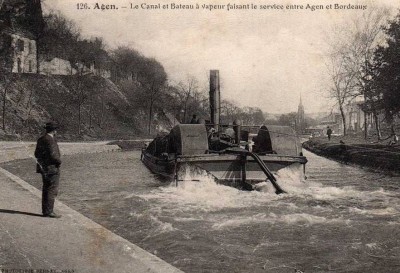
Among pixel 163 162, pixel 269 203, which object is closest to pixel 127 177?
pixel 163 162

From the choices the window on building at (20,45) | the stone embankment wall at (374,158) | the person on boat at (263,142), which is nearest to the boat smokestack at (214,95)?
the person on boat at (263,142)

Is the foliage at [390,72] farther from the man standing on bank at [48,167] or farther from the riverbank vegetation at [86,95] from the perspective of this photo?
the man standing on bank at [48,167]

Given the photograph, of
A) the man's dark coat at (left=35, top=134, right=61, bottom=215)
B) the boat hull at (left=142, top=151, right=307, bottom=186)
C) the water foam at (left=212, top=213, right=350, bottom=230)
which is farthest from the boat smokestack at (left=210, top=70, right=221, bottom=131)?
the man's dark coat at (left=35, top=134, right=61, bottom=215)

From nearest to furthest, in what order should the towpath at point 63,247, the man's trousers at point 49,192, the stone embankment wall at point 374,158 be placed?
1. the towpath at point 63,247
2. the man's trousers at point 49,192
3. the stone embankment wall at point 374,158

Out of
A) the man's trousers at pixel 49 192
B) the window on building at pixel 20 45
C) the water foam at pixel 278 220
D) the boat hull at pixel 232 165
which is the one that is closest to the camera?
the man's trousers at pixel 49 192

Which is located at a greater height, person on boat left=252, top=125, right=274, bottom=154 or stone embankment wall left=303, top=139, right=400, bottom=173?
person on boat left=252, top=125, right=274, bottom=154

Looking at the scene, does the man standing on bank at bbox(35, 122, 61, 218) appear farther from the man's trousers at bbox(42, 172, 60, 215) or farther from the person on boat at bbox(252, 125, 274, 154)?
the person on boat at bbox(252, 125, 274, 154)
